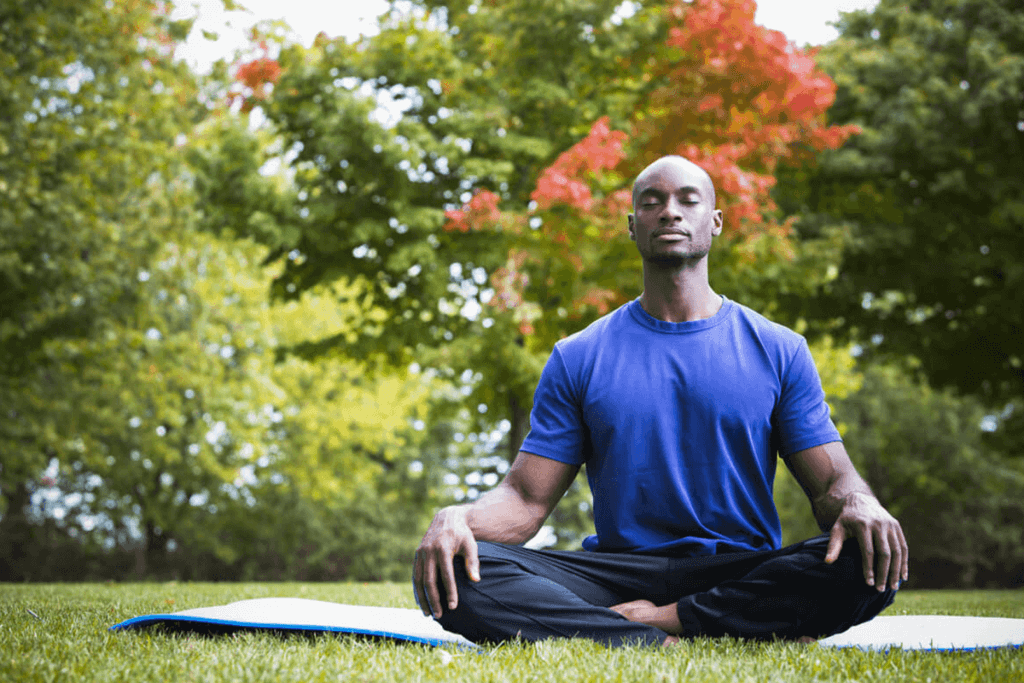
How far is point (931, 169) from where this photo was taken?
11.7m

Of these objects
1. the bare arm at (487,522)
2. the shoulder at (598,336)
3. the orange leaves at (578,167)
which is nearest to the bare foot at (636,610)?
the bare arm at (487,522)

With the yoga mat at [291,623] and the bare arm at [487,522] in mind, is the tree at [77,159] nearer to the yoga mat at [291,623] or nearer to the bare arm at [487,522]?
the yoga mat at [291,623]

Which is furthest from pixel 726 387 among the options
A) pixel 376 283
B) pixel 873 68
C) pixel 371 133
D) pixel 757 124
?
pixel 873 68

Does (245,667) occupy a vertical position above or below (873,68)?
below

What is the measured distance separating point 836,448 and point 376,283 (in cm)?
800

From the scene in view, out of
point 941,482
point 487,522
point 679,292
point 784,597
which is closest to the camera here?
point 784,597

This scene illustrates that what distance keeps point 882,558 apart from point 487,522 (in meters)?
1.30

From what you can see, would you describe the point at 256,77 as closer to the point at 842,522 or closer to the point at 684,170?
the point at 684,170

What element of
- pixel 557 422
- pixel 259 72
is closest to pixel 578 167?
pixel 259 72

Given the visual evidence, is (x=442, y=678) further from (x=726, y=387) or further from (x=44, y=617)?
(x=44, y=617)

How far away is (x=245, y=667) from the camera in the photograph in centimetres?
244

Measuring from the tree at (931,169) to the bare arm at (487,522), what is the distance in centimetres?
829

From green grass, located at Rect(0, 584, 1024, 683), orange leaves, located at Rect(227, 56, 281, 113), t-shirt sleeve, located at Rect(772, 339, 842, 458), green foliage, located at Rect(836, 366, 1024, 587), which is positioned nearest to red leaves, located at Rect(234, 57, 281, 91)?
orange leaves, located at Rect(227, 56, 281, 113)

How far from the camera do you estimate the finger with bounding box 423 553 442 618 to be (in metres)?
2.77
